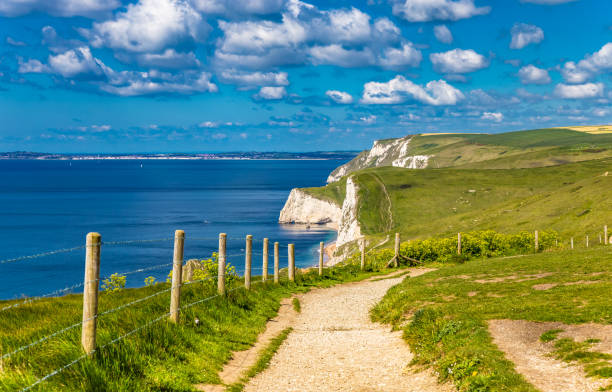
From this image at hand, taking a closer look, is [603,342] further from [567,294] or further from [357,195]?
[357,195]

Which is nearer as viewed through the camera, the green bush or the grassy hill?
the green bush

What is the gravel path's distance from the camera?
11125 mm

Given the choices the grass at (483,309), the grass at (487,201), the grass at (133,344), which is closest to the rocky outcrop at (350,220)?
the grass at (487,201)

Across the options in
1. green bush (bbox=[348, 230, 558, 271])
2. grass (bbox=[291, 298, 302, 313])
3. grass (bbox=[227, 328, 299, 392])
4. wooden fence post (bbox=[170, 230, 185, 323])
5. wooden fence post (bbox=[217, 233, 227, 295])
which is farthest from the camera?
green bush (bbox=[348, 230, 558, 271])

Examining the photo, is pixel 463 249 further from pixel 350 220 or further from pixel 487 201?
Result: pixel 487 201

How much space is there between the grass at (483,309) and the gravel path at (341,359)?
493 mm

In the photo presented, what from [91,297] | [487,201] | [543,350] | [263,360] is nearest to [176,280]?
[263,360]

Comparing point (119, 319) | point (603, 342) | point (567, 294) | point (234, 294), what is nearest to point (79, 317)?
point (119, 319)

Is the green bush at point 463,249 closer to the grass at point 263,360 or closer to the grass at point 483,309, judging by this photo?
the grass at point 483,309

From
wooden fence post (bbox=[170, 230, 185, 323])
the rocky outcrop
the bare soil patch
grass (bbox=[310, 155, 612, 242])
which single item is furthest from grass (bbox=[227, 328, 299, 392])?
the rocky outcrop

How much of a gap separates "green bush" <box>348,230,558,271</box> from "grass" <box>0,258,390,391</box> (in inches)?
913

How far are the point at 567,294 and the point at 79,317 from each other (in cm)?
1437

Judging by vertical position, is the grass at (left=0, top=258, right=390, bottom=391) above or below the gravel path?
above

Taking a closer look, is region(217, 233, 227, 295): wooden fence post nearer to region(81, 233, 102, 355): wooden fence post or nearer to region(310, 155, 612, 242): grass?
region(81, 233, 102, 355): wooden fence post
